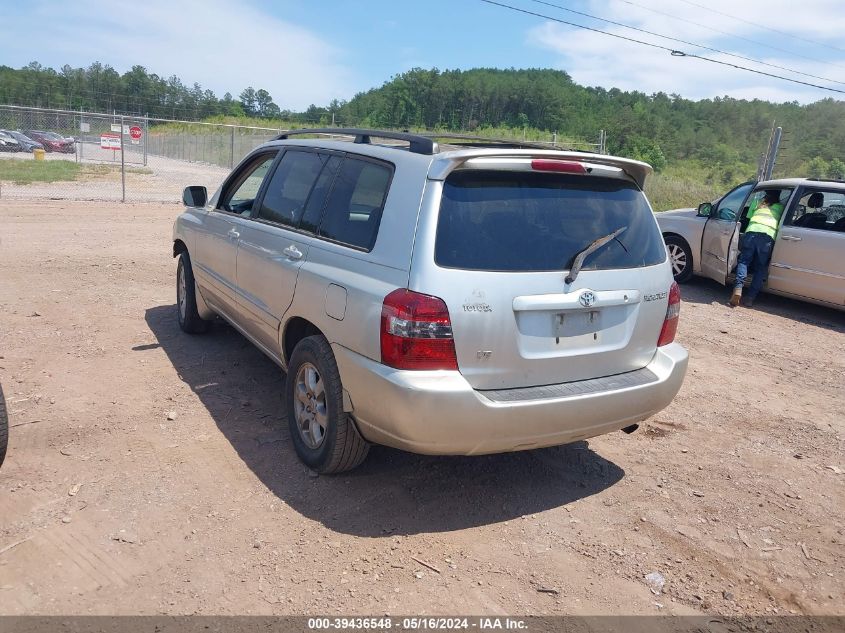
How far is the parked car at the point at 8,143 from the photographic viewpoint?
33438mm

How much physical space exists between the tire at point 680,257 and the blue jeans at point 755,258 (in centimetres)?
99

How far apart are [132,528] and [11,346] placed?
10.4 feet

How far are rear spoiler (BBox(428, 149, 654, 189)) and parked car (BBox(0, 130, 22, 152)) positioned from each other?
37191mm

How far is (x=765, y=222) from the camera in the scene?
29.0 ft

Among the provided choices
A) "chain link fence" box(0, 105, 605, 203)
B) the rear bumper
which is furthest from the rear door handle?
"chain link fence" box(0, 105, 605, 203)

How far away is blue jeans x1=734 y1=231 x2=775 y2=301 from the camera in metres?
8.88

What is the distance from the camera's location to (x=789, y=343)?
755cm

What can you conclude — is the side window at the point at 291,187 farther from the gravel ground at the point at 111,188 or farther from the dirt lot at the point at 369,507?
the gravel ground at the point at 111,188

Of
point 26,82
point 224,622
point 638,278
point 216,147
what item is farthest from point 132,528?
point 26,82

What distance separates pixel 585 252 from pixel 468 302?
2.45 feet

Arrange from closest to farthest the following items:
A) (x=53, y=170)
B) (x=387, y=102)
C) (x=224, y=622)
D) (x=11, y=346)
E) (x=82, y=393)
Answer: (x=224, y=622), (x=82, y=393), (x=11, y=346), (x=53, y=170), (x=387, y=102)

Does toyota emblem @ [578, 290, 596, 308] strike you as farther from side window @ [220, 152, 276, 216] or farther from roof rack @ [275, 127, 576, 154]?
side window @ [220, 152, 276, 216]

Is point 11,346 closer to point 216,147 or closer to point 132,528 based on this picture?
point 132,528

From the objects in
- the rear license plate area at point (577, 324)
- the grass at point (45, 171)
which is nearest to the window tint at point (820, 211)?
the rear license plate area at point (577, 324)
